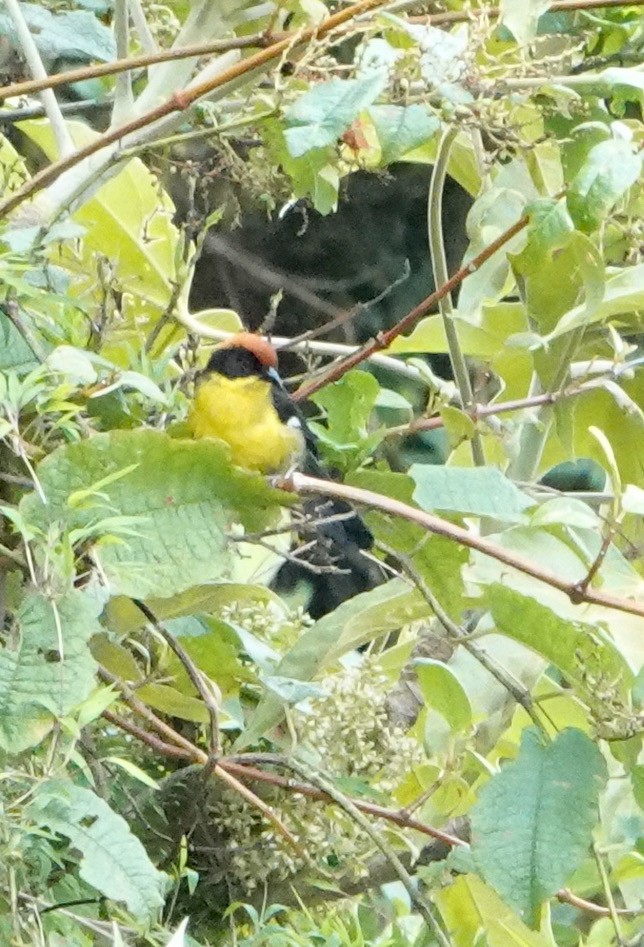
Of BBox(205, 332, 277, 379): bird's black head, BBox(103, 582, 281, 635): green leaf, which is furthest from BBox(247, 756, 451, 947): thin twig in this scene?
Answer: BBox(205, 332, 277, 379): bird's black head

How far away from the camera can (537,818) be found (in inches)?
29.4

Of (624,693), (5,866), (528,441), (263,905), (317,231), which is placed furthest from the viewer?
(317,231)

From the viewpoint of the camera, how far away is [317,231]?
148 inches

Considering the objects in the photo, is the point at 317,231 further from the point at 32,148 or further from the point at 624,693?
the point at 624,693

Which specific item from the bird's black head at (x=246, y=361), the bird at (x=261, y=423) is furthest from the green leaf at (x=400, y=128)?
the bird's black head at (x=246, y=361)

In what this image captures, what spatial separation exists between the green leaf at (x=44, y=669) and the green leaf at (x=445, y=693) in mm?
281

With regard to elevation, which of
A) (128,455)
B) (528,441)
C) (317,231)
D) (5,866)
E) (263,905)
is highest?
(128,455)

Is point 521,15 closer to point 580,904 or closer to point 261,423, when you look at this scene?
point 580,904

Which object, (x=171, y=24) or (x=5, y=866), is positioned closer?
(x=5, y=866)

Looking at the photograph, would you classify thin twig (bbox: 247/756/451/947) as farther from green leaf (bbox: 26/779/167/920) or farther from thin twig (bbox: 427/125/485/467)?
thin twig (bbox: 427/125/485/467)

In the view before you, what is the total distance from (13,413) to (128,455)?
0.22 feet

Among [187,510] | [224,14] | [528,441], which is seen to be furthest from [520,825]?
[224,14]

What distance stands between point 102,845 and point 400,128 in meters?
0.44

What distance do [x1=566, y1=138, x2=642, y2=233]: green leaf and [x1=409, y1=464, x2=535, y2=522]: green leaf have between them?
0.18 m
